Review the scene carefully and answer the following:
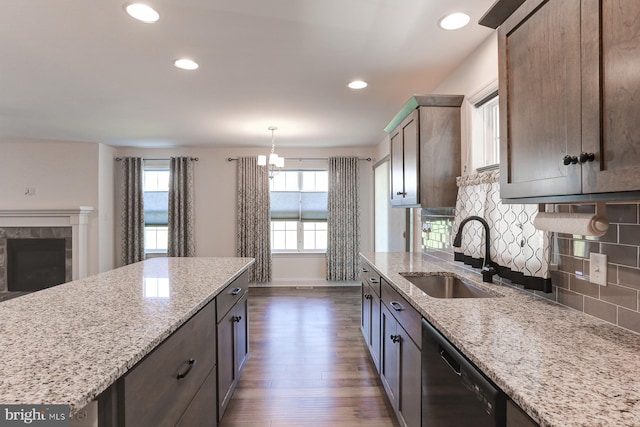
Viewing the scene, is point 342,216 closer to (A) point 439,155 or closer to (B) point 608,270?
(A) point 439,155

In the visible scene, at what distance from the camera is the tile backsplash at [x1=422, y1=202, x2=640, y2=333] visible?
113 cm

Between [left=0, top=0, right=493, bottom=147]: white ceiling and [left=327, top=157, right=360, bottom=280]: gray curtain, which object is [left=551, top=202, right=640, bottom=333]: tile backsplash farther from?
[left=327, top=157, right=360, bottom=280]: gray curtain

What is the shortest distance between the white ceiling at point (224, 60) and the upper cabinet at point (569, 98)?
76 cm

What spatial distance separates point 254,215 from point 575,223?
492 centimetres

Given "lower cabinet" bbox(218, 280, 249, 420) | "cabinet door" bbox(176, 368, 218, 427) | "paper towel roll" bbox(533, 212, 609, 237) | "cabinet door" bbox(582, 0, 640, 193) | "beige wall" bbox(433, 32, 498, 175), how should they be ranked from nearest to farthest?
1. "cabinet door" bbox(582, 0, 640, 193)
2. "paper towel roll" bbox(533, 212, 609, 237)
3. "cabinet door" bbox(176, 368, 218, 427)
4. "lower cabinet" bbox(218, 280, 249, 420)
5. "beige wall" bbox(433, 32, 498, 175)

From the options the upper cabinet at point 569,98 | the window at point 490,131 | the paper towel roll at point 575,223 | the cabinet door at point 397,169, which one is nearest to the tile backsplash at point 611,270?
the paper towel roll at point 575,223

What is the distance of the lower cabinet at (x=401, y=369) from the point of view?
1.55 metres

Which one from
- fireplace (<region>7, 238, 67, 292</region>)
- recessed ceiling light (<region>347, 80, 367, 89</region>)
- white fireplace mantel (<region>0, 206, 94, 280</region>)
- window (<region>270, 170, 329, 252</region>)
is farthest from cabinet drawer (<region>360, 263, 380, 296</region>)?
fireplace (<region>7, 238, 67, 292</region>)

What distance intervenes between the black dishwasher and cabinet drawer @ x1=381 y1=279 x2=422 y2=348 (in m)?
0.09

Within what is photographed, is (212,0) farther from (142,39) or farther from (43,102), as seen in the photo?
(43,102)

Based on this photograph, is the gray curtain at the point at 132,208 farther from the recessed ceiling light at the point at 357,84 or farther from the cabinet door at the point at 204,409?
the cabinet door at the point at 204,409

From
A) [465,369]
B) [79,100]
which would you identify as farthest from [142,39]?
[465,369]

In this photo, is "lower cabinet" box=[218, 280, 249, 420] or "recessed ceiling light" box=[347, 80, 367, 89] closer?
"lower cabinet" box=[218, 280, 249, 420]

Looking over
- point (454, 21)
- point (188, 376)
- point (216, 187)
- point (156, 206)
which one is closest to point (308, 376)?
point (188, 376)
